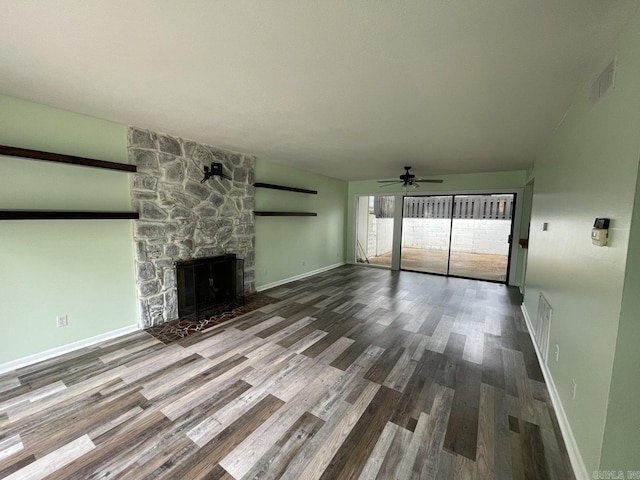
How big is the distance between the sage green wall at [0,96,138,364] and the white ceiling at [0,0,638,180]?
0.88ft

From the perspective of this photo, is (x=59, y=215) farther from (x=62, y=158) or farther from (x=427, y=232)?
(x=427, y=232)

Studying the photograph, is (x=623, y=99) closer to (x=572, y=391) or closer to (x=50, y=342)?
(x=572, y=391)

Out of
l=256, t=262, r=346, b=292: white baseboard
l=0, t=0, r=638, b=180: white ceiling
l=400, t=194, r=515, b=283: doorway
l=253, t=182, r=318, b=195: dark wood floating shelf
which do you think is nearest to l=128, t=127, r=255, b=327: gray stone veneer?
l=253, t=182, r=318, b=195: dark wood floating shelf

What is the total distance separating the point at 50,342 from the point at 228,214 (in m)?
2.60

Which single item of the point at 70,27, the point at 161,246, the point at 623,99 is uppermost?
the point at 70,27

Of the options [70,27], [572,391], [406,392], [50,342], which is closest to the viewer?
[70,27]

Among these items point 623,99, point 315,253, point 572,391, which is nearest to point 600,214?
point 623,99

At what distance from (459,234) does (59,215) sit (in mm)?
10099

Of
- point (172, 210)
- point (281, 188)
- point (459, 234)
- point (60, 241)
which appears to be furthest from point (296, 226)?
point (459, 234)

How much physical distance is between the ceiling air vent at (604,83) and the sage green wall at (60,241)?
4.37m

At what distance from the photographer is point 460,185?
6211mm

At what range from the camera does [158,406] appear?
6.73ft

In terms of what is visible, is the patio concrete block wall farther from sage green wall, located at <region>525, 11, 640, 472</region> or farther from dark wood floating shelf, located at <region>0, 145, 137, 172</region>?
dark wood floating shelf, located at <region>0, 145, 137, 172</region>

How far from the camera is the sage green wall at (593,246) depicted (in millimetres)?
1224
